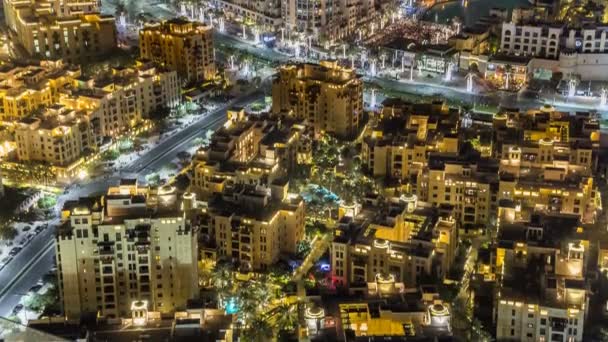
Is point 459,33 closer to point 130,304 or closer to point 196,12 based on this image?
point 196,12

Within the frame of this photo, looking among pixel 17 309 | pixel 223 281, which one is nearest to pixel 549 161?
pixel 223 281

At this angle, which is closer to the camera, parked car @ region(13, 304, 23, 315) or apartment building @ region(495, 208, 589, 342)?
apartment building @ region(495, 208, 589, 342)

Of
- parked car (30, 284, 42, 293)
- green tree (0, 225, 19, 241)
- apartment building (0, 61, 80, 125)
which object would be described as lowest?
parked car (30, 284, 42, 293)

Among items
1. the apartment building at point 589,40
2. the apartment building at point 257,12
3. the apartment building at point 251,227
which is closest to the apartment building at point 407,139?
the apartment building at point 251,227

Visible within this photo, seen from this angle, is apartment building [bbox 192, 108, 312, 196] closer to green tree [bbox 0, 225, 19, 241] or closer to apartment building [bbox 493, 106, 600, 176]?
green tree [bbox 0, 225, 19, 241]

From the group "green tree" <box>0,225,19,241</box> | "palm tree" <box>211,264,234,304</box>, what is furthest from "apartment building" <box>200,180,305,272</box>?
"green tree" <box>0,225,19,241</box>

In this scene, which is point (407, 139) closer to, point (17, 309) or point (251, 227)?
point (251, 227)

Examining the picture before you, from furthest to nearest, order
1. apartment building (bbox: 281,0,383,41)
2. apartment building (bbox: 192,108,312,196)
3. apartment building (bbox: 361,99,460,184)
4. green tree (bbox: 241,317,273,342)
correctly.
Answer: apartment building (bbox: 281,0,383,41)
apartment building (bbox: 361,99,460,184)
apartment building (bbox: 192,108,312,196)
green tree (bbox: 241,317,273,342)
